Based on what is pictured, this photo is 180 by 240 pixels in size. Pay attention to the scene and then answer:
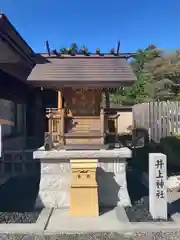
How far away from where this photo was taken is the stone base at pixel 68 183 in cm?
680

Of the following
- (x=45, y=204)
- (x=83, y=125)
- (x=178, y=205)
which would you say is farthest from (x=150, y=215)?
(x=83, y=125)

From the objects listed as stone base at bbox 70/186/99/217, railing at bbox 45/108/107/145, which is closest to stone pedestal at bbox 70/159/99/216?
stone base at bbox 70/186/99/217

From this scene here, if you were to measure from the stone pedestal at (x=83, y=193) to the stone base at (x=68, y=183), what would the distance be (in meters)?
0.67

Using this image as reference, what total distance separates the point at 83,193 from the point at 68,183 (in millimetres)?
782

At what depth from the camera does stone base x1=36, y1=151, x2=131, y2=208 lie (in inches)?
268

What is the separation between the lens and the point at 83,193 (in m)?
6.14

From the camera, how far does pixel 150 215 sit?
233 inches

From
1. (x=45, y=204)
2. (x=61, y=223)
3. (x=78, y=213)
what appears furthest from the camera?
(x=45, y=204)

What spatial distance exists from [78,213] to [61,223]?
0.53 meters

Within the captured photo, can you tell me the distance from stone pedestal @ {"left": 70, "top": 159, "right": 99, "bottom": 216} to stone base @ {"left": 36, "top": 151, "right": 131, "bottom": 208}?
0.67m

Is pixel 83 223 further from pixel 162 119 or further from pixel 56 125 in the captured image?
pixel 162 119

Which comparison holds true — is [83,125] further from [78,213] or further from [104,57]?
[78,213]

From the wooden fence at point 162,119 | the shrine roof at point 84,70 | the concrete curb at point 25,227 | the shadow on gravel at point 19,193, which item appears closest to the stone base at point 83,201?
the concrete curb at point 25,227

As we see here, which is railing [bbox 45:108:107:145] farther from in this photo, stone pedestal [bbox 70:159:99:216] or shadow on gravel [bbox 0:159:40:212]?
stone pedestal [bbox 70:159:99:216]
